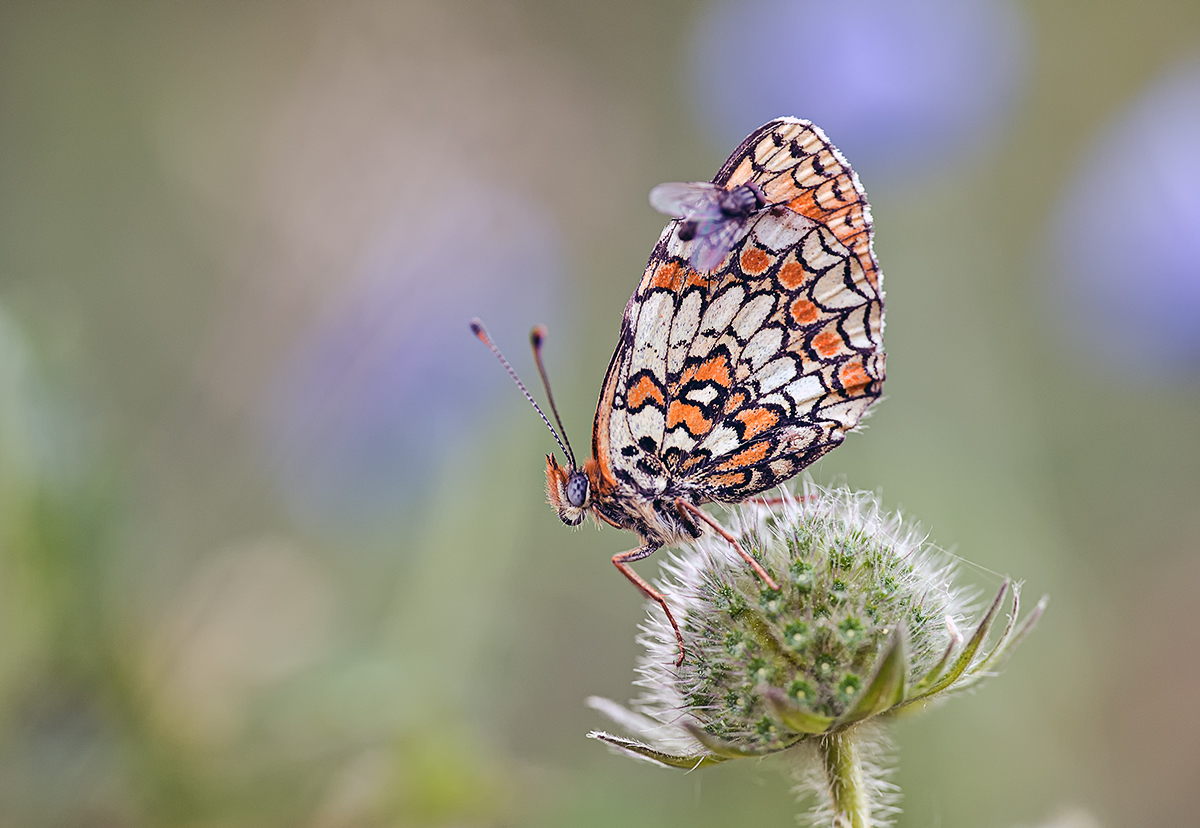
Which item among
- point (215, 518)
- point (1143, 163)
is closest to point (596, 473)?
point (215, 518)

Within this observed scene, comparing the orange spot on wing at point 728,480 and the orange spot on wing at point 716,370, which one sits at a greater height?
the orange spot on wing at point 716,370

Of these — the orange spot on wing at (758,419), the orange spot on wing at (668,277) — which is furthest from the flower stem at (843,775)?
the orange spot on wing at (668,277)

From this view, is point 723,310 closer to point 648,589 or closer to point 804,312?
point 804,312

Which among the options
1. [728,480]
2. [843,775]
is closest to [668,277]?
[728,480]

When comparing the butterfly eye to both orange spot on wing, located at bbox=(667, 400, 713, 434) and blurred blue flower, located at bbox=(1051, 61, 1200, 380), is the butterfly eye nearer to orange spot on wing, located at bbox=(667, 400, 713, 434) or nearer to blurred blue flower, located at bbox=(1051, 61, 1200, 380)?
orange spot on wing, located at bbox=(667, 400, 713, 434)

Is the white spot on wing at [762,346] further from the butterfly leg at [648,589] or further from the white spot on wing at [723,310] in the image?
the butterfly leg at [648,589]

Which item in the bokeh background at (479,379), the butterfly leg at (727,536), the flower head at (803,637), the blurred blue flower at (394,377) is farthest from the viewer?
the blurred blue flower at (394,377)
